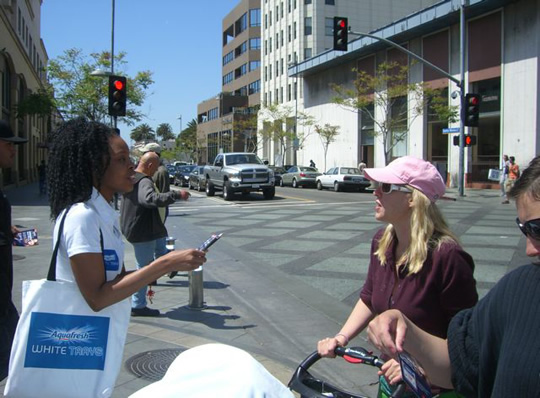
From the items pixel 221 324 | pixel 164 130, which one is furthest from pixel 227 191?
pixel 164 130

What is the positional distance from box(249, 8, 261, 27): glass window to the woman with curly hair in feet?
237

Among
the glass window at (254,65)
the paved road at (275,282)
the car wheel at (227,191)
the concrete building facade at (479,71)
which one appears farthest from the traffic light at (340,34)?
the glass window at (254,65)

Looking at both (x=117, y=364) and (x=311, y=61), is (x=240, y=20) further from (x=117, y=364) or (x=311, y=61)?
(x=117, y=364)

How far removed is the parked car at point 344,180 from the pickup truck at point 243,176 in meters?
6.67

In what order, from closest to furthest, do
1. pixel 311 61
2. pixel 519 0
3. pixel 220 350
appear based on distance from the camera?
pixel 220 350 → pixel 519 0 → pixel 311 61

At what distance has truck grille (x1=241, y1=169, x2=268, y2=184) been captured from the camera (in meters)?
23.4

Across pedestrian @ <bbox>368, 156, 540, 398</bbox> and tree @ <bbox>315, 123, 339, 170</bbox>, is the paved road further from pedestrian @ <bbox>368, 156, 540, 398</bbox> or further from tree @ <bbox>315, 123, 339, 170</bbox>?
tree @ <bbox>315, 123, 339, 170</bbox>

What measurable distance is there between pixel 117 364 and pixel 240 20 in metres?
78.3

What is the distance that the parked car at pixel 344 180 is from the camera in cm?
2958

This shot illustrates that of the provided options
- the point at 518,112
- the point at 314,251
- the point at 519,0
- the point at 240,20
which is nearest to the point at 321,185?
the point at 518,112

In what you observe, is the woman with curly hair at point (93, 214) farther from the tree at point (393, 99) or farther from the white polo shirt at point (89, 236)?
the tree at point (393, 99)

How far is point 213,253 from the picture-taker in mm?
10070

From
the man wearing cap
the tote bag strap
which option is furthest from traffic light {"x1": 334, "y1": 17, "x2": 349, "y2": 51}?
the tote bag strap

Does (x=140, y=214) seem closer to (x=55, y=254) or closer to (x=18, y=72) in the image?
(x=55, y=254)
